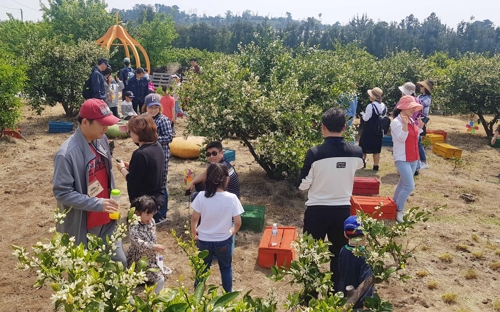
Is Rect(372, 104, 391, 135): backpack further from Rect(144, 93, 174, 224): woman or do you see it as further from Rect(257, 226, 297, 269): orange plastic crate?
Rect(144, 93, 174, 224): woman

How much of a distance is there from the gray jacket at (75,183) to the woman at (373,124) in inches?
253

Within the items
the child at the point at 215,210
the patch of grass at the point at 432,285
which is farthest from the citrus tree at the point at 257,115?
the child at the point at 215,210

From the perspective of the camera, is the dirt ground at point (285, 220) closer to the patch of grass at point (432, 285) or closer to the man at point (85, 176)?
the patch of grass at point (432, 285)

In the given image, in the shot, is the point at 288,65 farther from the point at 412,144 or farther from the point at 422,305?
the point at 422,305

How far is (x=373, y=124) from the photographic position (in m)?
8.66

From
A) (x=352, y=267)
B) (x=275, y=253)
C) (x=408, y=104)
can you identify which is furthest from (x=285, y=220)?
(x=352, y=267)

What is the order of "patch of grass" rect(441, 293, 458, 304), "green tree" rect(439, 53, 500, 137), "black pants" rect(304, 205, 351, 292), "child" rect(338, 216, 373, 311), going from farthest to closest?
1. "green tree" rect(439, 53, 500, 137)
2. "patch of grass" rect(441, 293, 458, 304)
3. "black pants" rect(304, 205, 351, 292)
4. "child" rect(338, 216, 373, 311)

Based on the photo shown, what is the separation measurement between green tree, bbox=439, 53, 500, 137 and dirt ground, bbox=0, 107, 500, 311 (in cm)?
222

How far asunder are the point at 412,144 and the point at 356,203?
119 centimetres

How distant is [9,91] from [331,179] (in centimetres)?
906

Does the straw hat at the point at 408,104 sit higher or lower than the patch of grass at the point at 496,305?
higher

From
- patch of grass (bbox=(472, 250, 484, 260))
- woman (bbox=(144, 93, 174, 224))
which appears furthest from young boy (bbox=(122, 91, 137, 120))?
patch of grass (bbox=(472, 250, 484, 260))

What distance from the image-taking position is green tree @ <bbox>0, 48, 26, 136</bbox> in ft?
31.9

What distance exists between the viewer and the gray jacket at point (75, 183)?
3039 millimetres
